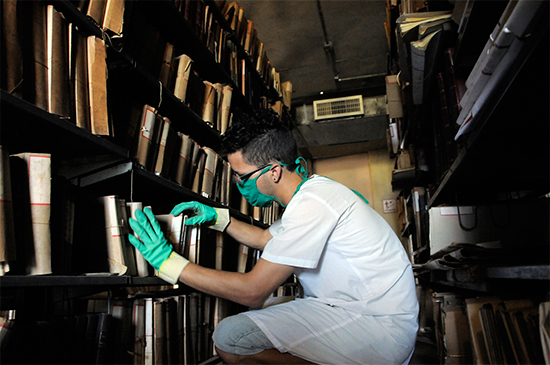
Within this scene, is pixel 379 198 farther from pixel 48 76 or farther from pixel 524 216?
pixel 48 76

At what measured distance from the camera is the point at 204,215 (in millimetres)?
1652

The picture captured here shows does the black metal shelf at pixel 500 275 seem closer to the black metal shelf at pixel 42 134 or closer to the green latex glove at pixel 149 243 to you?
the green latex glove at pixel 149 243

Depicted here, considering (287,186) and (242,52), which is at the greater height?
(242,52)

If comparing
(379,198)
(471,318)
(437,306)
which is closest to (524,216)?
A: (437,306)

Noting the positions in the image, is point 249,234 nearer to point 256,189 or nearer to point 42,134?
point 256,189

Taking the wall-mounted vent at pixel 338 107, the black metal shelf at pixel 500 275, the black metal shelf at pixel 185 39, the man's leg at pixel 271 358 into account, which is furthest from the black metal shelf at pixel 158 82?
the wall-mounted vent at pixel 338 107

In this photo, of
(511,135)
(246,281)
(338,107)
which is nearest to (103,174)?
(246,281)

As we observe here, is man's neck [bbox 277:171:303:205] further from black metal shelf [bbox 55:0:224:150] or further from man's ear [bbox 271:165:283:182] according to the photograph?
black metal shelf [bbox 55:0:224:150]

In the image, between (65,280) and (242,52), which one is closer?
(65,280)

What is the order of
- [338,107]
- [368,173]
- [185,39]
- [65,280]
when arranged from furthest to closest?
[368,173]
[338,107]
[185,39]
[65,280]

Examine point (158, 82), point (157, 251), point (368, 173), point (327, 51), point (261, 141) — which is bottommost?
point (157, 251)

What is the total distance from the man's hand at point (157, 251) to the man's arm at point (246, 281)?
0.17ft

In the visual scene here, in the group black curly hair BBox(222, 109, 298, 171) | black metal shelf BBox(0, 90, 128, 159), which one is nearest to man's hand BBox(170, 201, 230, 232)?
black curly hair BBox(222, 109, 298, 171)

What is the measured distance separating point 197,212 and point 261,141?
467 mm
